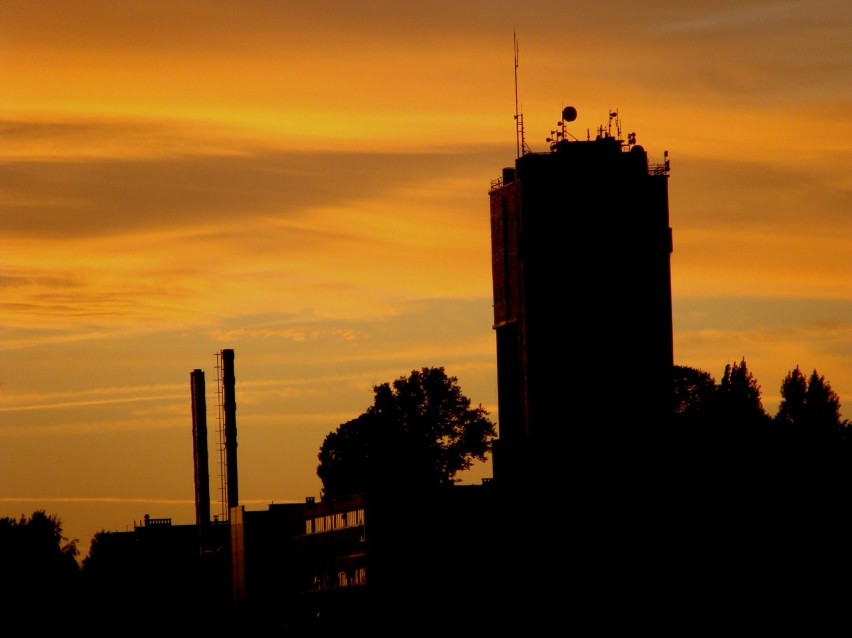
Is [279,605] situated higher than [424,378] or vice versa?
[424,378]

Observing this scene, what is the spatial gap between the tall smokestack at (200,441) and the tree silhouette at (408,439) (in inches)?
815

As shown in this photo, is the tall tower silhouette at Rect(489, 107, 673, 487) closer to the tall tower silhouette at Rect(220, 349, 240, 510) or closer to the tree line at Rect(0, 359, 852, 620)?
the tree line at Rect(0, 359, 852, 620)

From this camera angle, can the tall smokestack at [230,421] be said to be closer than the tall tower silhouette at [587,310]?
No

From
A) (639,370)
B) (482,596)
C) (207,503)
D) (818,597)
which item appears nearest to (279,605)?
(207,503)

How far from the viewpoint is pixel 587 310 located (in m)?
148

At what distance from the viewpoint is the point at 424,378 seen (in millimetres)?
195500

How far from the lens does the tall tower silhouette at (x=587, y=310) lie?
14725cm

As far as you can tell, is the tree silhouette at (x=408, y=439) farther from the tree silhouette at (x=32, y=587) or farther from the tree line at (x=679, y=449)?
the tree silhouette at (x=32, y=587)

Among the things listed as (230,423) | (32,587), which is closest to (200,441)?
(230,423)

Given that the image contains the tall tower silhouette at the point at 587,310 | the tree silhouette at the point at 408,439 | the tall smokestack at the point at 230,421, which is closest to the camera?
the tall tower silhouette at the point at 587,310

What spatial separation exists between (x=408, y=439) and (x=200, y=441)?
32.1 m

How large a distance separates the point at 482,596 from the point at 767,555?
70.0 feet

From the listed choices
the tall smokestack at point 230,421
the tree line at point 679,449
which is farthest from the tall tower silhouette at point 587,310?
the tall smokestack at point 230,421

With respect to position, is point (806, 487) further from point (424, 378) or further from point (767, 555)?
point (424, 378)
